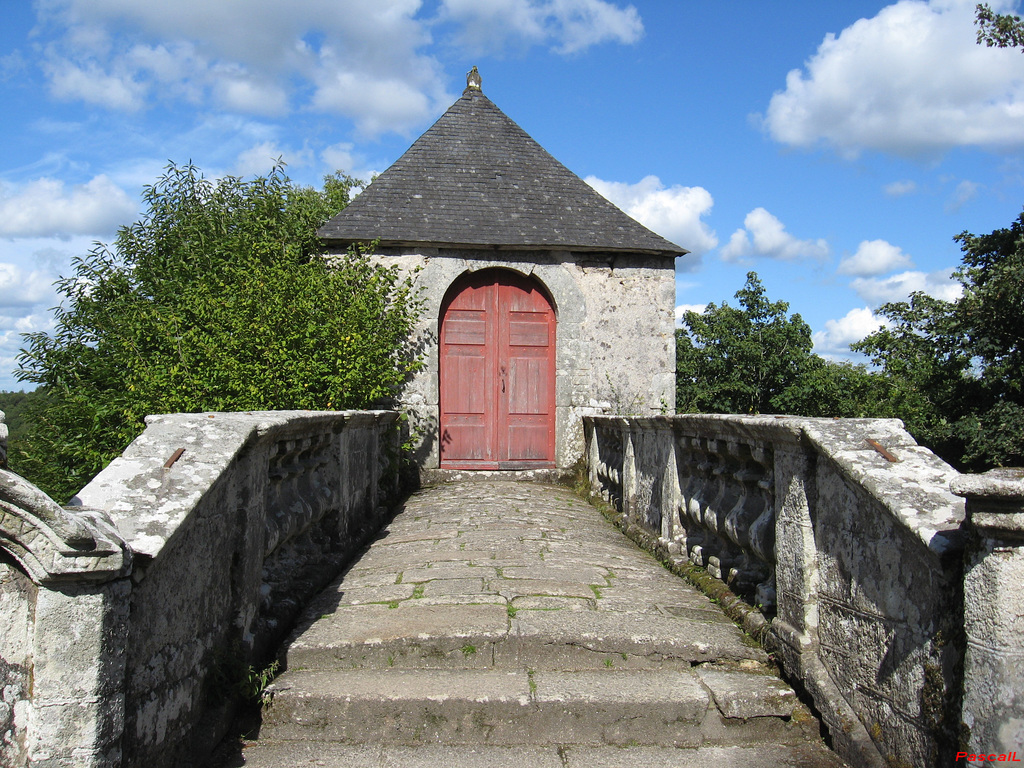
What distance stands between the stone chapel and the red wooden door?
1 centimetres

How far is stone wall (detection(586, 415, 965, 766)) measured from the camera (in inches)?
82.1

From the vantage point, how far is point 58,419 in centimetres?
824

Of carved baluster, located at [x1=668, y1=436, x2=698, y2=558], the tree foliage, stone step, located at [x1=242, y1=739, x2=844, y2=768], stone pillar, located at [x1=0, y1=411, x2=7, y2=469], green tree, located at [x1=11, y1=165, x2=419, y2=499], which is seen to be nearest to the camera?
stone pillar, located at [x1=0, y1=411, x2=7, y2=469]

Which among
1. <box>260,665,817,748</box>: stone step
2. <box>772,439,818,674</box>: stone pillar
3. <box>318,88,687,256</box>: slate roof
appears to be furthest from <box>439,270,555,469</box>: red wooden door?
<box>260,665,817,748</box>: stone step

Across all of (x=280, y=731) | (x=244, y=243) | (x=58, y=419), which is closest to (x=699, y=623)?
(x=280, y=731)

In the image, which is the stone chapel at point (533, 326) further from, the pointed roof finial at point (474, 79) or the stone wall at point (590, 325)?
the pointed roof finial at point (474, 79)

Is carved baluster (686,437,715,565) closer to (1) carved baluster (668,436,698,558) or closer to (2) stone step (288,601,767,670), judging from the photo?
(1) carved baluster (668,436,698,558)

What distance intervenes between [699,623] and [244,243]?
6.84 meters

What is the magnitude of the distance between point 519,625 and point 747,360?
1533 centimetres

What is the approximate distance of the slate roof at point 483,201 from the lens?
29.5 feet

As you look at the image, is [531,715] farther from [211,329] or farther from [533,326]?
[533,326]

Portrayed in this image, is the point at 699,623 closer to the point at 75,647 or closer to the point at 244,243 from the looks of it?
the point at 75,647

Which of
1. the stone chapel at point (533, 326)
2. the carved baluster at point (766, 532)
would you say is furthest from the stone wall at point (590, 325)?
the carved baluster at point (766, 532)

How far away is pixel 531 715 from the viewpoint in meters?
2.64
